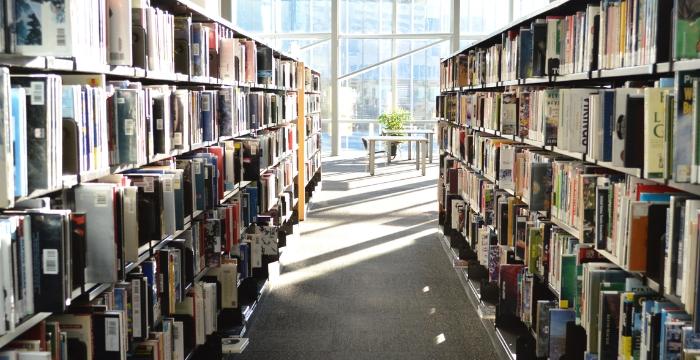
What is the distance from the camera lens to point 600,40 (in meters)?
3.12

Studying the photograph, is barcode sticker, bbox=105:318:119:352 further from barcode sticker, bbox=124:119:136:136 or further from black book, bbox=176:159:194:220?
black book, bbox=176:159:194:220

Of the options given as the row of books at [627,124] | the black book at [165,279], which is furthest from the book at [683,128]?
the black book at [165,279]

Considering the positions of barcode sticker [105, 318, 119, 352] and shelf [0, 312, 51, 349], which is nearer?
shelf [0, 312, 51, 349]

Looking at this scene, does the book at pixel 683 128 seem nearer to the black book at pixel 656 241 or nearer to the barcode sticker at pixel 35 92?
the black book at pixel 656 241

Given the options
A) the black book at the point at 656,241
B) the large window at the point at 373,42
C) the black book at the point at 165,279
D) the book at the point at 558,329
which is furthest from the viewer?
the large window at the point at 373,42

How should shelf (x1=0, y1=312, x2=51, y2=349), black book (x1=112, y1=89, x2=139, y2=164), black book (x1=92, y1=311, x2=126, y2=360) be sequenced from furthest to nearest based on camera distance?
black book (x1=112, y1=89, x2=139, y2=164) → black book (x1=92, y1=311, x2=126, y2=360) → shelf (x1=0, y1=312, x2=51, y2=349)

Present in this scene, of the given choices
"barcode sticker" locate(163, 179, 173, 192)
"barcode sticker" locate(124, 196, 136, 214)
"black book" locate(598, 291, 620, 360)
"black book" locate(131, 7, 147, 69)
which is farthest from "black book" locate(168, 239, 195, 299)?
"black book" locate(598, 291, 620, 360)

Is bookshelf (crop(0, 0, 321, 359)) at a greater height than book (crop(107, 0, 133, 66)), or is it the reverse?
book (crop(107, 0, 133, 66))

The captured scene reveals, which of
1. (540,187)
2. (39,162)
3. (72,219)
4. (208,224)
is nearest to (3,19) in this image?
(39,162)

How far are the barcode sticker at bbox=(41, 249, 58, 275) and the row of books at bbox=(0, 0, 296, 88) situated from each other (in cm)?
56

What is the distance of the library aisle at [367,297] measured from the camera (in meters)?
4.59

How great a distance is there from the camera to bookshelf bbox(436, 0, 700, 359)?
2324 mm

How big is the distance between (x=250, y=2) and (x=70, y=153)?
50.9ft

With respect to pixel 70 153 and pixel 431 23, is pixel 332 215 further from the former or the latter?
pixel 431 23
